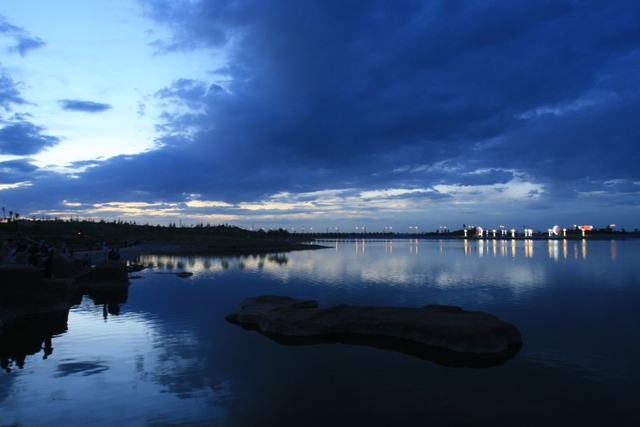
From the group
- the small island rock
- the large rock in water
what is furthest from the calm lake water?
the small island rock

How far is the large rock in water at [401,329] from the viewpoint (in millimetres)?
14842

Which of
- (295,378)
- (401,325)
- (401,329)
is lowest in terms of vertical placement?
(295,378)

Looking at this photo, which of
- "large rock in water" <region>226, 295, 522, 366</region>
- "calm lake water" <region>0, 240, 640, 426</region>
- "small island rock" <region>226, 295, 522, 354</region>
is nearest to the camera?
"calm lake water" <region>0, 240, 640, 426</region>

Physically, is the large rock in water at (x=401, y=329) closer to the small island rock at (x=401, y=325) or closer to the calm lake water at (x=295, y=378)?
the small island rock at (x=401, y=325)

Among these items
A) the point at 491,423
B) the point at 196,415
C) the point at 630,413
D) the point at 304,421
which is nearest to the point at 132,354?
the point at 196,415

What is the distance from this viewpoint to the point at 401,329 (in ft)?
55.2

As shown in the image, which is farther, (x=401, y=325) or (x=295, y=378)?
(x=401, y=325)

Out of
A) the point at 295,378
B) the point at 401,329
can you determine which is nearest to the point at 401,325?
the point at 401,329

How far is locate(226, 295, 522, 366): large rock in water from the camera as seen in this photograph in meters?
14.8

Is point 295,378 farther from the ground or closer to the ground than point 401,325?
closer to the ground

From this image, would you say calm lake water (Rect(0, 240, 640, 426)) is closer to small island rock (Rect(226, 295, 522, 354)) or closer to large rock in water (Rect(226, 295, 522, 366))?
large rock in water (Rect(226, 295, 522, 366))

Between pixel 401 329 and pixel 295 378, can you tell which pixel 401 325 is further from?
pixel 295 378

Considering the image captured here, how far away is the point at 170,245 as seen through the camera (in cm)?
10394

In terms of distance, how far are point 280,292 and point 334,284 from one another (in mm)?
5794
